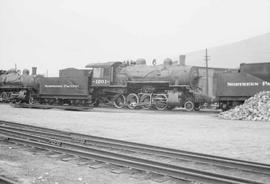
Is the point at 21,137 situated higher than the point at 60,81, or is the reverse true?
the point at 60,81

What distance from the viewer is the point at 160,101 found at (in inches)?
805

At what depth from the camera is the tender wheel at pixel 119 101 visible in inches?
874

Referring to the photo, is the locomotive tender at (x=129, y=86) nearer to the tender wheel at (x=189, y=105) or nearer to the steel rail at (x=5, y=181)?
the tender wheel at (x=189, y=105)

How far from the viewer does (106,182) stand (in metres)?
5.03

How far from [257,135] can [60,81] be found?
56.0ft

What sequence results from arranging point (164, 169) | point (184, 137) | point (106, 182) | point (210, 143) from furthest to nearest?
point (184, 137) < point (210, 143) < point (164, 169) < point (106, 182)

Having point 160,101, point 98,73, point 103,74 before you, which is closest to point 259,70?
point 160,101

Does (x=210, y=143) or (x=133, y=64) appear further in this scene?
(x=133, y=64)

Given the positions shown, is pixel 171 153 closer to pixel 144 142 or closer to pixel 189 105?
pixel 144 142

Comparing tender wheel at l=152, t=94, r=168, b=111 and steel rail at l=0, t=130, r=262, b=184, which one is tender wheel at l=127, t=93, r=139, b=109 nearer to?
tender wheel at l=152, t=94, r=168, b=111

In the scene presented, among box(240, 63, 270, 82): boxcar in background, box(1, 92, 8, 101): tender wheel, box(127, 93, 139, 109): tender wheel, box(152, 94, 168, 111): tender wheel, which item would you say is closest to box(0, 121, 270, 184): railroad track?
box(240, 63, 270, 82): boxcar in background

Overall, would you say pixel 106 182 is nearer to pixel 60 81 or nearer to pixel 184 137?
pixel 184 137

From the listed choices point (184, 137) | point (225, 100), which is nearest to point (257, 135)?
point (184, 137)

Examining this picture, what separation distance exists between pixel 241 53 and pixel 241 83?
122 m
